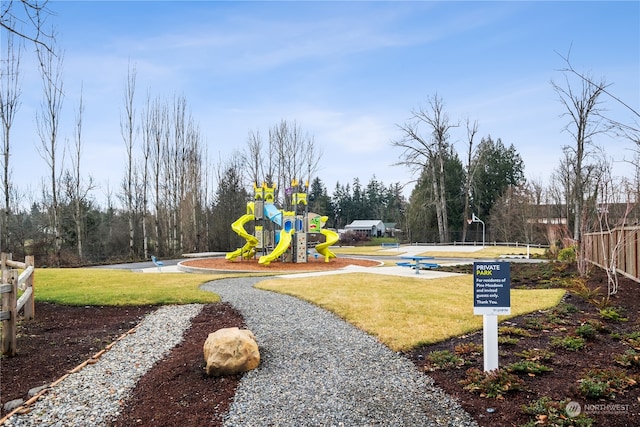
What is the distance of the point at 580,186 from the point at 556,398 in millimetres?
32742

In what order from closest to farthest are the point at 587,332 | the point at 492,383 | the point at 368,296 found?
the point at 492,383
the point at 587,332
the point at 368,296

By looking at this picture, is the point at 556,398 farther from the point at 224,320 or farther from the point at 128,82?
the point at 128,82

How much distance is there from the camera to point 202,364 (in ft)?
17.5

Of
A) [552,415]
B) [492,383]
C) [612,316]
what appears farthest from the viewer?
[612,316]

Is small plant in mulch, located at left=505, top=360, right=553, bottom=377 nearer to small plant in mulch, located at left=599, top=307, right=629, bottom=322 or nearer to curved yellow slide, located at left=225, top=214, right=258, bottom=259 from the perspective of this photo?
small plant in mulch, located at left=599, top=307, right=629, bottom=322

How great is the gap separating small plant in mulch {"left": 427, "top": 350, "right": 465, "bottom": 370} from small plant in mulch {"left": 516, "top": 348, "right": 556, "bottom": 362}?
0.78 meters

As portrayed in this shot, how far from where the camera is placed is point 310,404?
4.24 m

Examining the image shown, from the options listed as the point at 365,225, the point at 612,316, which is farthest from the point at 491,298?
the point at 365,225

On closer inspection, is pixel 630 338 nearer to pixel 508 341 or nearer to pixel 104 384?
pixel 508 341

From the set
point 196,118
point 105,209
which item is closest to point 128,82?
point 196,118

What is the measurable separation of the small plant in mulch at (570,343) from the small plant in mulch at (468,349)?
104 centimetres

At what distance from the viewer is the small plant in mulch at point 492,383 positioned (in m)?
4.26

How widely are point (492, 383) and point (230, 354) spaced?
2.94 metres

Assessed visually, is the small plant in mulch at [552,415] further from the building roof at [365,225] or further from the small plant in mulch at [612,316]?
the building roof at [365,225]
